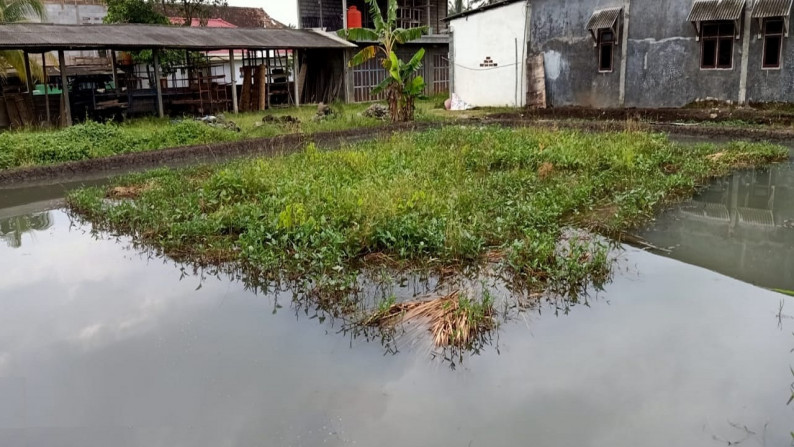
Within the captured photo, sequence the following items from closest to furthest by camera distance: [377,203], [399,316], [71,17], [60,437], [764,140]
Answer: [60,437]
[399,316]
[377,203]
[764,140]
[71,17]

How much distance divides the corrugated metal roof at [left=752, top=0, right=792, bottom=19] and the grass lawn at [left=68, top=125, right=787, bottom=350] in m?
5.05

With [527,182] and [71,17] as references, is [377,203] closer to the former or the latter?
[527,182]

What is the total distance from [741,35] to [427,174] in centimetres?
1028

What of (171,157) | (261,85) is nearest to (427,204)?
(171,157)

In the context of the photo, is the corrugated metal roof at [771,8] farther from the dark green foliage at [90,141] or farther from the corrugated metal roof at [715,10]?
the dark green foliage at [90,141]

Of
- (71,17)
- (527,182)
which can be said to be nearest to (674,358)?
(527,182)

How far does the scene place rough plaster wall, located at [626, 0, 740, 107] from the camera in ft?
50.0

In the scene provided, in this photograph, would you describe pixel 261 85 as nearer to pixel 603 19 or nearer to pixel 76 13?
pixel 603 19

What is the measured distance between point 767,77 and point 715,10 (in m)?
1.88

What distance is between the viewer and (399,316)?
4.65 metres

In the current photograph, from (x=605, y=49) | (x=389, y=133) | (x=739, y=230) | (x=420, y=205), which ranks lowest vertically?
(x=739, y=230)

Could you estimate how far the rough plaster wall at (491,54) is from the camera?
1922 centimetres

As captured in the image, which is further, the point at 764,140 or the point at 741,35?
the point at 741,35

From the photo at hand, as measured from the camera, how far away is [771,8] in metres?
13.8
